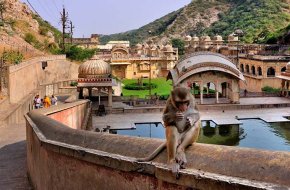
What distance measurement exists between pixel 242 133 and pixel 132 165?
16324 millimetres

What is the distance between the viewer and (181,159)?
183 inches

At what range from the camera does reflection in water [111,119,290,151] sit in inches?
736

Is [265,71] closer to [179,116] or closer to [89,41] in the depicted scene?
[179,116]

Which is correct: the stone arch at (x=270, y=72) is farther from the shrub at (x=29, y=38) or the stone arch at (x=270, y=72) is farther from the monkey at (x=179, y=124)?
the monkey at (x=179, y=124)

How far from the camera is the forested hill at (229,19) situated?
83.3 m

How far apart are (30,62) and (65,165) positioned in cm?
1895

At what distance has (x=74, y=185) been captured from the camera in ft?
22.2

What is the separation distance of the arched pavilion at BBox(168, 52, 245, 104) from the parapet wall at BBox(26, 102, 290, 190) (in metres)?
18.1

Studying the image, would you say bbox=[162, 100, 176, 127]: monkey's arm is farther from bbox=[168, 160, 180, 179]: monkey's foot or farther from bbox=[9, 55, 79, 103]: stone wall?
bbox=[9, 55, 79, 103]: stone wall

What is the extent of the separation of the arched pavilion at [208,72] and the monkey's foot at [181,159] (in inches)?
826

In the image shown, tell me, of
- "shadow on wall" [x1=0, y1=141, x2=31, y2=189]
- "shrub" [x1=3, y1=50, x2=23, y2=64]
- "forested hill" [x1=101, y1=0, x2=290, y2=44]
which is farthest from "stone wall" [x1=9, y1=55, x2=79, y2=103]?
"forested hill" [x1=101, y1=0, x2=290, y2=44]

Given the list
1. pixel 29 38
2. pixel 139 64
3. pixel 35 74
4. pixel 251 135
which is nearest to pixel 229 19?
pixel 139 64

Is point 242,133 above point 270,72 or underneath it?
underneath

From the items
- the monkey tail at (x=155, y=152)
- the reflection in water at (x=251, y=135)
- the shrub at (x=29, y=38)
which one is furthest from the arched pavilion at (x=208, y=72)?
the monkey tail at (x=155, y=152)
